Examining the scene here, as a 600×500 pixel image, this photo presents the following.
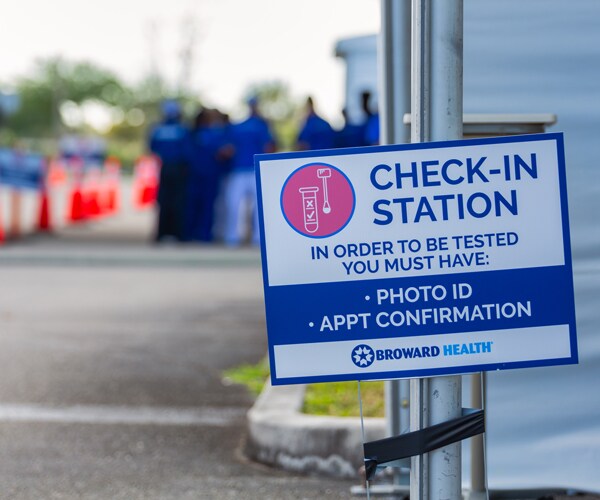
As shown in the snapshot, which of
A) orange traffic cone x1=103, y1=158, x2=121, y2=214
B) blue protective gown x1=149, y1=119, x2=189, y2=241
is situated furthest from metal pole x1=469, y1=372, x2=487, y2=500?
orange traffic cone x1=103, y1=158, x2=121, y2=214

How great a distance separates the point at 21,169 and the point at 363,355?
1643 centimetres

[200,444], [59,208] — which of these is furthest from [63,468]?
[59,208]

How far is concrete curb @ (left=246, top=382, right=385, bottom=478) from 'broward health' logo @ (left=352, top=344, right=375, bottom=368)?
2.07 m

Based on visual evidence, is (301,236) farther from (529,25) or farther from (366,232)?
(529,25)

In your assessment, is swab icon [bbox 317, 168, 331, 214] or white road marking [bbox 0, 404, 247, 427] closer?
swab icon [bbox 317, 168, 331, 214]

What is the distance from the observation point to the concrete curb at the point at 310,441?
563 cm

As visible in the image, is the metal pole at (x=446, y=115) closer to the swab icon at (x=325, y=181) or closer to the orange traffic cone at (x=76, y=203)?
the swab icon at (x=325, y=181)

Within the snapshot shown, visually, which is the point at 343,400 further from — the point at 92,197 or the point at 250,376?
the point at 92,197

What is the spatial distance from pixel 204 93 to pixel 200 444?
60756 mm

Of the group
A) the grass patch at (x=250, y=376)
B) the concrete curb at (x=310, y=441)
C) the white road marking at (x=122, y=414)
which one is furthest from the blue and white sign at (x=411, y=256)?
the grass patch at (x=250, y=376)

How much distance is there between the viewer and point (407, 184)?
3480mm

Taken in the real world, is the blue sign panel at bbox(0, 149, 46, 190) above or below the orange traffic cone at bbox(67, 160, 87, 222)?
above

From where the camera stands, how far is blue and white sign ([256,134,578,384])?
3.48 meters

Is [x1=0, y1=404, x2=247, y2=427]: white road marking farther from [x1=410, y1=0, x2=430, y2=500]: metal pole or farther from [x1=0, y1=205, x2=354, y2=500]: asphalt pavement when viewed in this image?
[x1=410, y1=0, x2=430, y2=500]: metal pole
